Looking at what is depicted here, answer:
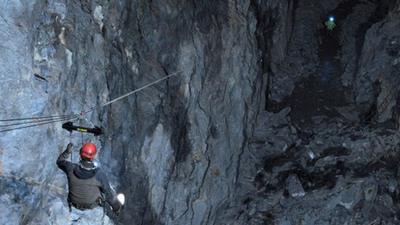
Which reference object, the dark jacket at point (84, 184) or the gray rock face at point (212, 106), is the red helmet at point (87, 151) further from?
the gray rock face at point (212, 106)

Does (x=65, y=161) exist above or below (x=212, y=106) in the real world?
above

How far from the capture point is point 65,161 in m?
8.24

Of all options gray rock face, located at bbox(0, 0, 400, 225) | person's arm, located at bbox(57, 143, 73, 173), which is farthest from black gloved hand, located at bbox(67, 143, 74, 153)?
gray rock face, located at bbox(0, 0, 400, 225)

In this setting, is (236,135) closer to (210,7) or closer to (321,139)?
(321,139)

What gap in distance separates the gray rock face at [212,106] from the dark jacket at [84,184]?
276mm

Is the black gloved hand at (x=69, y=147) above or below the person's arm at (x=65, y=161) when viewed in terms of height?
above

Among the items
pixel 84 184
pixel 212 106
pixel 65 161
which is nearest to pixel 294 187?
pixel 212 106

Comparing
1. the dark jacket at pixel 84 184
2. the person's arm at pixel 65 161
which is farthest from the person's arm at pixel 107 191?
the person's arm at pixel 65 161

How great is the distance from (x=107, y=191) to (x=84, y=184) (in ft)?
1.68

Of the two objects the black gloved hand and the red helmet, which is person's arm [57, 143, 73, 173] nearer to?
the black gloved hand

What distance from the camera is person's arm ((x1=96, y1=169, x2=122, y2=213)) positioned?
8320 millimetres

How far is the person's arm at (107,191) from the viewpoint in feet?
27.3

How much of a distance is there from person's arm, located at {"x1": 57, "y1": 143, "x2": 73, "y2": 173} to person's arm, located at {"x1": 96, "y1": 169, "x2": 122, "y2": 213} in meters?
0.53

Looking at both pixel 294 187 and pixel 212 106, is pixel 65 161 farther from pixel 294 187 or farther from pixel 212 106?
pixel 294 187
